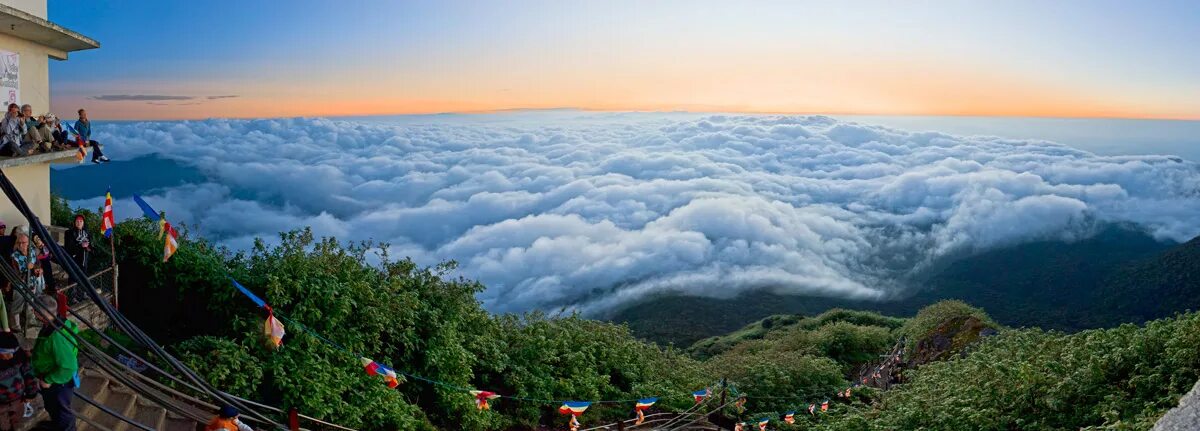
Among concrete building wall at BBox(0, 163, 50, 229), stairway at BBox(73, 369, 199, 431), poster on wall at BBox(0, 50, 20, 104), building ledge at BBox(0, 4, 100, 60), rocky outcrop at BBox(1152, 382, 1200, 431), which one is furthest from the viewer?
concrete building wall at BBox(0, 163, 50, 229)

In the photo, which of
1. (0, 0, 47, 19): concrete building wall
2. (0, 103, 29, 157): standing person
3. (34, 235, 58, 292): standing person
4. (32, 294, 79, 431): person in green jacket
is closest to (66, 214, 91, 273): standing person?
(34, 235, 58, 292): standing person

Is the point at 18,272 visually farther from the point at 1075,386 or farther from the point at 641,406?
the point at 1075,386

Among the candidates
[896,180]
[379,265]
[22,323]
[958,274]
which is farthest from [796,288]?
[22,323]

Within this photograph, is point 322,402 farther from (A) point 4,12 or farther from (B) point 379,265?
(A) point 4,12

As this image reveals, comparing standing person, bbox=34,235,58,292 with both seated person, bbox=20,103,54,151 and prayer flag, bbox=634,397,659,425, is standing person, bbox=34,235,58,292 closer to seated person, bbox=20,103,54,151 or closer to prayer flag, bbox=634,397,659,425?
seated person, bbox=20,103,54,151

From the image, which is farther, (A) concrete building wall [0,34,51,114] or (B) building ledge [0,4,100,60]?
(A) concrete building wall [0,34,51,114]

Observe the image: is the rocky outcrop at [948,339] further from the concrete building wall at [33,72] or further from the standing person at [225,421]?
the concrete building wall at [33,72]
